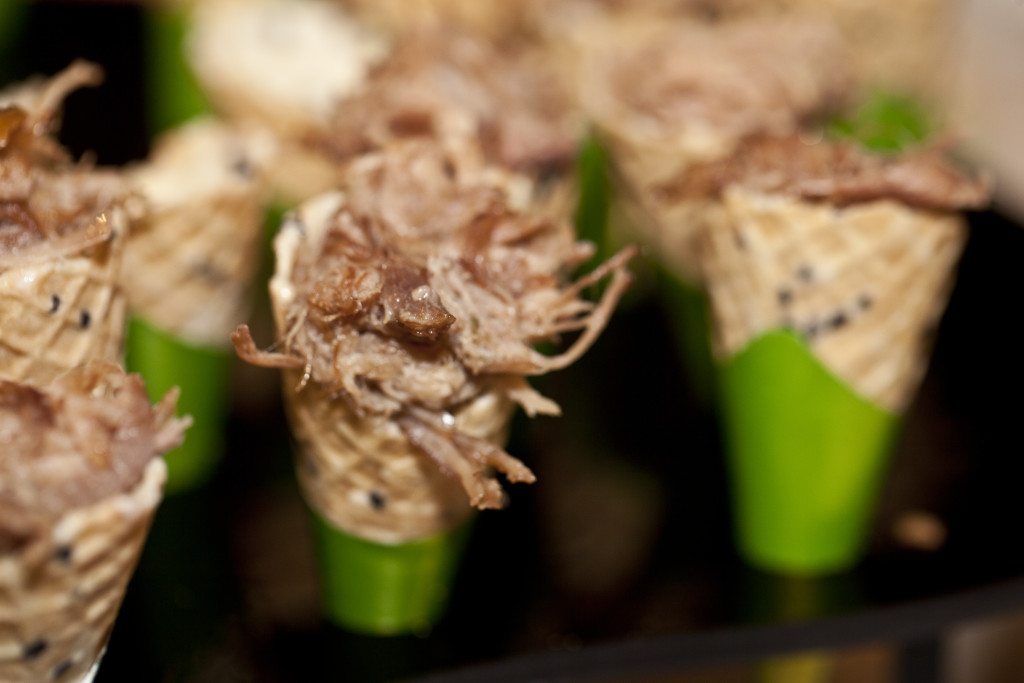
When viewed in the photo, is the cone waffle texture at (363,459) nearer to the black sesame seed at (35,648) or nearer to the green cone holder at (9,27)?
the black sesame seed at (35,648)

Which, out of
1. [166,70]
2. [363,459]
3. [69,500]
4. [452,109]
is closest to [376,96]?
[452,109]

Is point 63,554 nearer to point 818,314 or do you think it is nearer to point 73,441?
point 73,441

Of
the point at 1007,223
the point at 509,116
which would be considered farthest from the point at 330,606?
the point at 1007,223

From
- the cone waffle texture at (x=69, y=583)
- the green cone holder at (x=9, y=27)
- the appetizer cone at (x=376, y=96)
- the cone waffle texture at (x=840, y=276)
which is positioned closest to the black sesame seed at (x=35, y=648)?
the cone waffle texture at (x=69, y=583)

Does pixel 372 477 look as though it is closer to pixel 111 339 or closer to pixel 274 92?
pixel 111 339

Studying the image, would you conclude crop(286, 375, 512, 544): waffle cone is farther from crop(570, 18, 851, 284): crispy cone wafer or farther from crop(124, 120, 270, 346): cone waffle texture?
crop(570, 18, 851, 284): crispy cone wafer

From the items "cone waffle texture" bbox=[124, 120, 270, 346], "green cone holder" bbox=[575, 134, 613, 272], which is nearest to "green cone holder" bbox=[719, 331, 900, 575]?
"green cone holder" bbox=[575, 134, 613, 272]

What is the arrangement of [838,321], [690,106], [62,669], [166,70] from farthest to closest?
[166,70], [690,106], [838,321], [62,669]
